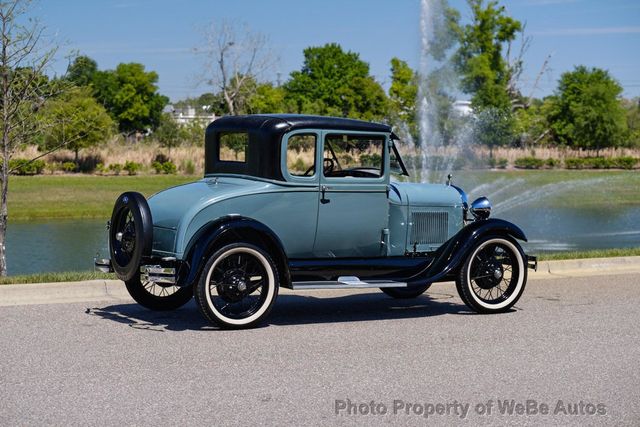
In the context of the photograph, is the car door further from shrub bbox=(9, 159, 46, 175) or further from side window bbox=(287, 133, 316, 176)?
shrub bbox=(9, 159, 46, 175)

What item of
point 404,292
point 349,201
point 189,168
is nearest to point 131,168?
point 189,168

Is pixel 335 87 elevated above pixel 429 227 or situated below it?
above

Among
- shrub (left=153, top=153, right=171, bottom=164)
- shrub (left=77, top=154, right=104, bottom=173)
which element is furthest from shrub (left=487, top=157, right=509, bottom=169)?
shrub (left=77, top=154, right=104, bottom=173)

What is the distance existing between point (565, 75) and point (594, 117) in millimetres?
5434

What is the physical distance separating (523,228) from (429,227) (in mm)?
14823

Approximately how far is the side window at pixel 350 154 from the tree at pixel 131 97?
52292 millimetres

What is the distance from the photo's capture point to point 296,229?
919 centimetres

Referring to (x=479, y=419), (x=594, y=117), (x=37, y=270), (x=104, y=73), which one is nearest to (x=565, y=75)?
(x=594, y=117)

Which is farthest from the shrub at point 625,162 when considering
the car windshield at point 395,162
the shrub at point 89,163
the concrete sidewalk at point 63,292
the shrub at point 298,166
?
the shrub at point 298,166

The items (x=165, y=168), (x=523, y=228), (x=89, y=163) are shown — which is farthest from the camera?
(x=89, y=163)

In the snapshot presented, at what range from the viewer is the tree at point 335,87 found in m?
54.7

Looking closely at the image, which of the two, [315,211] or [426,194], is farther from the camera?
[426,194]

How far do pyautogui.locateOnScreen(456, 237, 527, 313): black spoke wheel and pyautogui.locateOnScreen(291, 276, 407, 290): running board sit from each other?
0.74 metres

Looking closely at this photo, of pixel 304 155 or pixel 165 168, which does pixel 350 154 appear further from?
pixel 165 168
